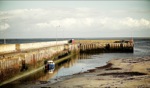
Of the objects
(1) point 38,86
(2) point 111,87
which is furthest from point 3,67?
(2) point 111,87

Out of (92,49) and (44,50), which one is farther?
(92,49)

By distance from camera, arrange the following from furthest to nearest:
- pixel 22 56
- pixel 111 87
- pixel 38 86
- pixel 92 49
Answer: pixel 92 49
pixel 22 56
pixel 38 86
pixel 111 87

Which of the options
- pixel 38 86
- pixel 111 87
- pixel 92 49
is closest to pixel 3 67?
pixel 38 86

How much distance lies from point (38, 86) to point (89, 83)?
14.3 ft

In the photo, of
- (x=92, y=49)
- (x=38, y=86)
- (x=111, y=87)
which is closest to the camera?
(x=111, y=87)

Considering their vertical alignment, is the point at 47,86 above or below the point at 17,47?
below

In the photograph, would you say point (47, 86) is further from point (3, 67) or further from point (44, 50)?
point (44, 50)

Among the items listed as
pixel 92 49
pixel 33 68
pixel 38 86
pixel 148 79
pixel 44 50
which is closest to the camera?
pixel 38 86

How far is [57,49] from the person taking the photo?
133 feet

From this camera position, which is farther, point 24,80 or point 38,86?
point 24,80

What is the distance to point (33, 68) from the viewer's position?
27359 mm

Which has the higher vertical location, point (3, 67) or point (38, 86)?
point (3, 67)

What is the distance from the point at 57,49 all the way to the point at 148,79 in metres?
21.8

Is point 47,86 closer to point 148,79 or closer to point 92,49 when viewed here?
point 148,79
